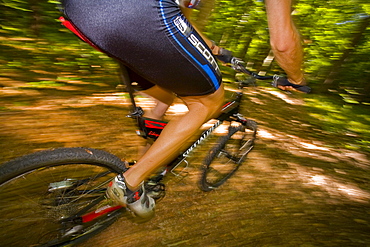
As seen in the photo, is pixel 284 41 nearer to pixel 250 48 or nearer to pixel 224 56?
pixel 224 56

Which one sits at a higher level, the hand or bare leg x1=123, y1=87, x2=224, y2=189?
the hand

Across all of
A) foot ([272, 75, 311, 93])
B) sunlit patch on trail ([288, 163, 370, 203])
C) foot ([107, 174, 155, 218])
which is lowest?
sunlit patch on trail ([288, 163, 370, 203])

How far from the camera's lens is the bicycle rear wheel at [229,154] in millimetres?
2895

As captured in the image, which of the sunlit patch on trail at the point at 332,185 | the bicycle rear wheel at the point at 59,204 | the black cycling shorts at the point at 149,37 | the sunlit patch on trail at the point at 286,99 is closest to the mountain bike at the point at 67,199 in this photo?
the bicycle rear wheel at the point at 59,204

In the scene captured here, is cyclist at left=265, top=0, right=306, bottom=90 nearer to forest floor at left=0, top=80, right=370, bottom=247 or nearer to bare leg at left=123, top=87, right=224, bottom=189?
bare leg at left=123, top=87, right=224, bottom=189

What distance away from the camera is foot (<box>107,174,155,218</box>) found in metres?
1.70

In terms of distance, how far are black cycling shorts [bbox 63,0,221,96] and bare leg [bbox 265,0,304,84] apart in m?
0.41

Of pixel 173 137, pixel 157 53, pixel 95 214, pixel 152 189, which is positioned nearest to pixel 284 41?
pixel 157 53

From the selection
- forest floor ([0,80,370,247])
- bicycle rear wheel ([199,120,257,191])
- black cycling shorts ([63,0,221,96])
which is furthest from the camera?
bicycle rear wheel ([199,120,257,191])

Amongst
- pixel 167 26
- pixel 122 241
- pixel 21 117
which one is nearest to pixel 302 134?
pixel 122 241

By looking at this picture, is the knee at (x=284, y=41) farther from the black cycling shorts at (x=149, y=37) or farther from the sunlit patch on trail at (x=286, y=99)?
the sunlit patch on trail at (x=286, y=99)

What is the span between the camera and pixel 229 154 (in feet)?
9.95

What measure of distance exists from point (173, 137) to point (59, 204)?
102 centimetres

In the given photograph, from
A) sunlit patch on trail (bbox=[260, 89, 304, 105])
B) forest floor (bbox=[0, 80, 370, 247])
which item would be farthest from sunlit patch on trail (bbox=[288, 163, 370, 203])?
sunlit patch on trail (bbox=[260, 89, 304, 105])
